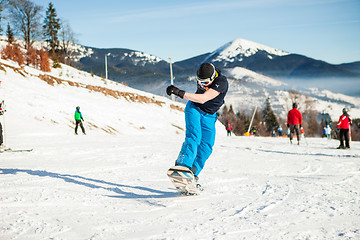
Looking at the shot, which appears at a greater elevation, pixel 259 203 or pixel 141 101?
pixel 141 101

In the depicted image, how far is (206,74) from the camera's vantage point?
12.5 feet

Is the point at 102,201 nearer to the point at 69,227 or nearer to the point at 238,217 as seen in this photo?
the point at 69,227

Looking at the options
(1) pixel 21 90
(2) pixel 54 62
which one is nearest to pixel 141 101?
(2) pixel 54 62

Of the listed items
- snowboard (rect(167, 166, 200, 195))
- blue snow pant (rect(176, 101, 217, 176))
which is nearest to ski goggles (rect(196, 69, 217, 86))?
blue snow pant (rect(176, 101, 217, 176))

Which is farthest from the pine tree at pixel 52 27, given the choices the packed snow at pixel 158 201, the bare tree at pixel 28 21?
the packed snow at pixel 158 201

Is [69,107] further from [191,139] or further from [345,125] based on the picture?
[191,139]

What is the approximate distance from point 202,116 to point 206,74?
1.78 ft

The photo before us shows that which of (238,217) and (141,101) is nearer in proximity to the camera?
(238,217)

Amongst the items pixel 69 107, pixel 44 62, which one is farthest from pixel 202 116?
pixel 44 62

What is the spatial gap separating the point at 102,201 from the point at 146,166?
2931 millimetres

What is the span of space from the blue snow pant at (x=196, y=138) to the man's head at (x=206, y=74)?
0.32m

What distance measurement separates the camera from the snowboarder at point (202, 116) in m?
3.71

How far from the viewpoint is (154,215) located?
9.44 ft

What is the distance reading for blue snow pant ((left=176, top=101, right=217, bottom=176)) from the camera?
3.72 metres
